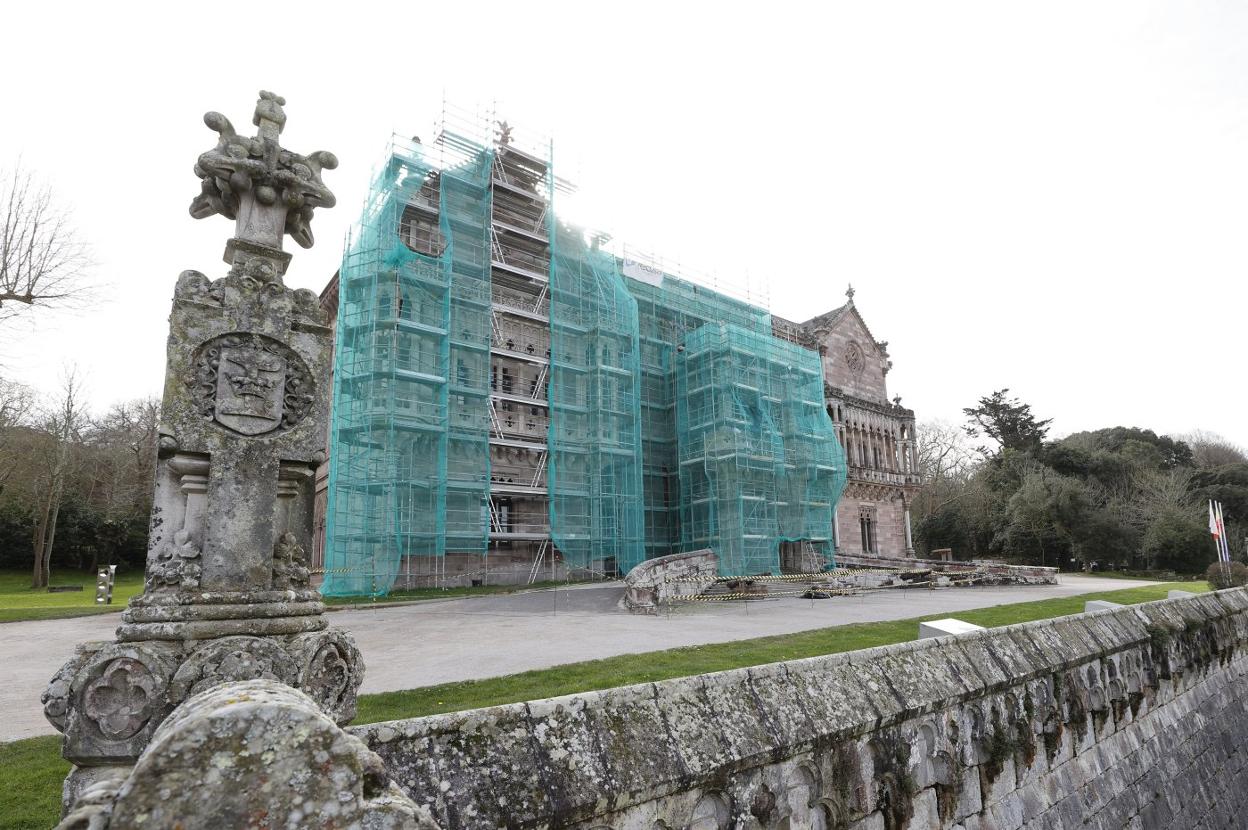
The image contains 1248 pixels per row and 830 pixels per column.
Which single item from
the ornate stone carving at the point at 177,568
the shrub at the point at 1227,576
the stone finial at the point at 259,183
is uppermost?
the stone finial at the point at 259,183

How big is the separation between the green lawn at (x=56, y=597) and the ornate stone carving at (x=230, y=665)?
2.39m

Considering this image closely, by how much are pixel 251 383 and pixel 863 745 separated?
12.9 ft

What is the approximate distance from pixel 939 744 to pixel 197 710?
3.42 meters

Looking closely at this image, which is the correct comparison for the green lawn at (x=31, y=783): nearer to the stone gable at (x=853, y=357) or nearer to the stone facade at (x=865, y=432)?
the stone facade at (x=865, y=432)

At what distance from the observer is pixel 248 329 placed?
420 cm


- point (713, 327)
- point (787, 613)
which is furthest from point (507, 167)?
point (787, 613)

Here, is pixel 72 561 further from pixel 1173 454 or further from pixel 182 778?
pixel 1173 454

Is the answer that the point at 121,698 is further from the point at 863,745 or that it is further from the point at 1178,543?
the point at 1178,543

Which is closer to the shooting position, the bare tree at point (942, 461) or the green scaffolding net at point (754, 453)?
the green scaffolding net at point (754, 453)

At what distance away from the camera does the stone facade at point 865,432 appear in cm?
3759

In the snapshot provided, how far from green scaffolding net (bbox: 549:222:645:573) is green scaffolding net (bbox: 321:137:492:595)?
334 centimetres

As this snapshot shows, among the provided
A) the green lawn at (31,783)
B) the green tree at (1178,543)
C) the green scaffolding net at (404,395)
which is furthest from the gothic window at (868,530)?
the green lawn at (31,783)

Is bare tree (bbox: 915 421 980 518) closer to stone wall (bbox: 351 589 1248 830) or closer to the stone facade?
the stone facade

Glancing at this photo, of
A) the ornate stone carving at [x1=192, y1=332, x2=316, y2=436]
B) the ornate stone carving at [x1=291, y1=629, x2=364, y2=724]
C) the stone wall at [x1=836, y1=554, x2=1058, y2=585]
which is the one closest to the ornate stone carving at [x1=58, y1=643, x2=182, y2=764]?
the ornate stone carving at [x1=291, y1=629, x2=364, y2=724]
